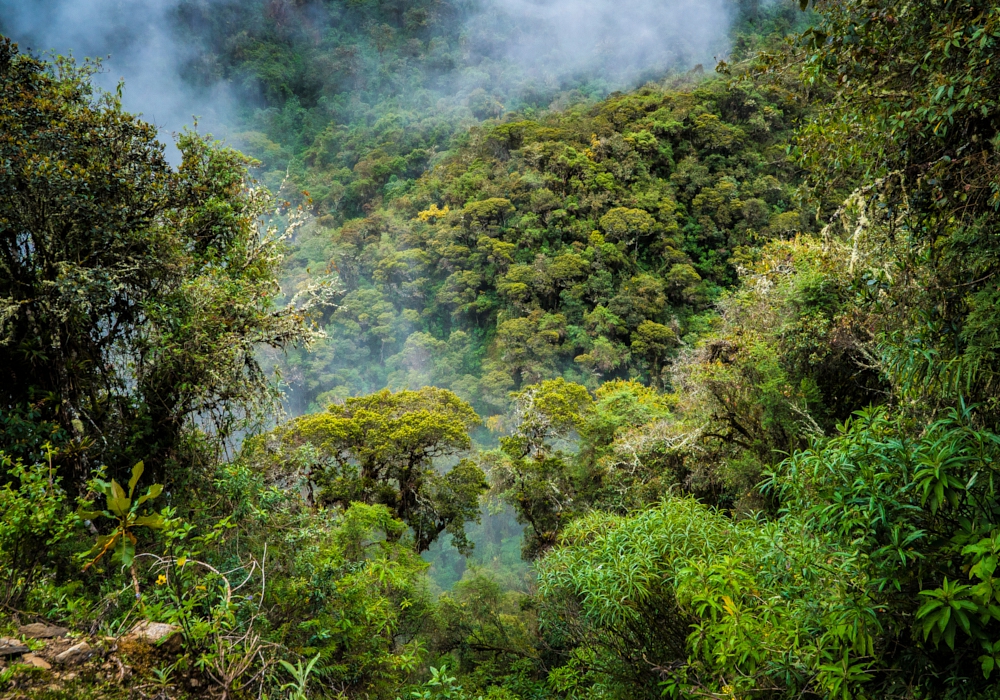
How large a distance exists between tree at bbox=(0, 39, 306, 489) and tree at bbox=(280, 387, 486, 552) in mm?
6876

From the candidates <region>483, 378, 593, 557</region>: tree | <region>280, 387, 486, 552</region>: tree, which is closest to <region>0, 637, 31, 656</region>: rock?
<region>280, 387, 486, 552</region>: tree

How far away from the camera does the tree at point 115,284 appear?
3.66 meters

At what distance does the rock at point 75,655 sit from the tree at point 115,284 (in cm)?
225

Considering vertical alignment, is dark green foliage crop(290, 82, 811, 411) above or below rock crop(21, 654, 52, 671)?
above

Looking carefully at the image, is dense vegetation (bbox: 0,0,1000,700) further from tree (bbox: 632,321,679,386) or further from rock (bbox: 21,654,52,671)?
tree (bbox: 632,321,679,386)

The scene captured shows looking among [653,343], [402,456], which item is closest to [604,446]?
[402,456]

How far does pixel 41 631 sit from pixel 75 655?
1.13ft

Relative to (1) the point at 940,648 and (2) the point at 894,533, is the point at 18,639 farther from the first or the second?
(1) the point at 940,648

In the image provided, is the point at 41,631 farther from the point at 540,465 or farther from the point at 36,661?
the point at 540,465

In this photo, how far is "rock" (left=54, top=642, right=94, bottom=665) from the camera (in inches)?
69.2

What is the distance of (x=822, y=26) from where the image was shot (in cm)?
253

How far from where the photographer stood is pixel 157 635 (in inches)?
74.7

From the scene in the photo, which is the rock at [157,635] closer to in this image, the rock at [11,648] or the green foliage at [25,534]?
the rock at [11,648]

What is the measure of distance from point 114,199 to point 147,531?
2.49 meters
